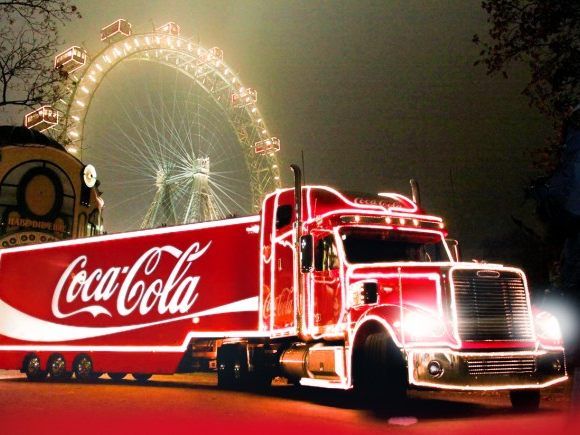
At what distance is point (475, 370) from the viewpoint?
9008mm

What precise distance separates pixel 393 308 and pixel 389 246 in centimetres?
202

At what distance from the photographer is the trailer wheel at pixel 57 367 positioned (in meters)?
17.1

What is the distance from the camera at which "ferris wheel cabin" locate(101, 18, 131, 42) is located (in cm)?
3906

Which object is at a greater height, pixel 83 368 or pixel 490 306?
pixel 490 306

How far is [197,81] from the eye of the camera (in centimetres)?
4462

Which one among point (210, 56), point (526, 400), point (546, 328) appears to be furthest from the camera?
point (210, 56)

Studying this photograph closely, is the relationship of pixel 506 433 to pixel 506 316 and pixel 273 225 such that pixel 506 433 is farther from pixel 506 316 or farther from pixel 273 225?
pixel 273 225

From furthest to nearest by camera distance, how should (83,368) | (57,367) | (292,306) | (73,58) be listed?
1. (73,58)
2. (57,367)
3. (83,368)
4. (292,306)

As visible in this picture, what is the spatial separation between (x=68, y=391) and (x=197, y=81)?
109 feet

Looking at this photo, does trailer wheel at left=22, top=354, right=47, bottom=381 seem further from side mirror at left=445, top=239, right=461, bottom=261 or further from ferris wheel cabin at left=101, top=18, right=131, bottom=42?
ferris wheel cabin at left=101, top=18, right=131, bottom=42

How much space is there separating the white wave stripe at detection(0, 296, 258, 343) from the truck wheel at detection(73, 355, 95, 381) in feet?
1.73

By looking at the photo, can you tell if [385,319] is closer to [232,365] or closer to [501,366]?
[501,366]

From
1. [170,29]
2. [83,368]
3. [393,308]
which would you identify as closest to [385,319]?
[393,308]

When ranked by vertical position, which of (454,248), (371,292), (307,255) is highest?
(454,248)
